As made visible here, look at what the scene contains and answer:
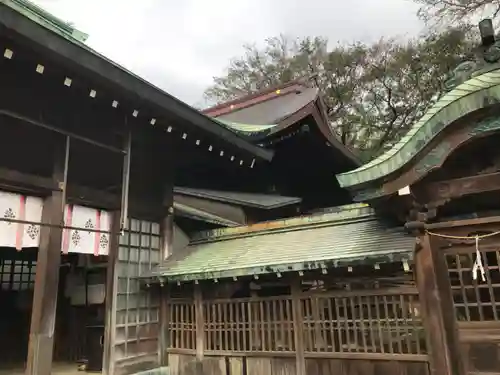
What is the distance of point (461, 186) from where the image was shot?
18.4ft

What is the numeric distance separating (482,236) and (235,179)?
699 cm

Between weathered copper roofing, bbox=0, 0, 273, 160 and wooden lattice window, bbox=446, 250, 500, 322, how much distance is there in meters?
4.18

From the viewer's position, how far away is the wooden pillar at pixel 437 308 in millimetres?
5461

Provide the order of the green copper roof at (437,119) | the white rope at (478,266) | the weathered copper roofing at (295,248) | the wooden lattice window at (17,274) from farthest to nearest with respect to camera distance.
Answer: the wooden lattice window at (17,274) → the weathered copper roofing at (295,248) → the white rope at (478,266) → the green copper roof at (437,119)

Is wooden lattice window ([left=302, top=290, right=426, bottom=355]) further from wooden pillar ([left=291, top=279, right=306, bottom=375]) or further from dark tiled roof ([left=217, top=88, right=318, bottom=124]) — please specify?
dark tiled roof ([left=217, top=88, right=318, bottom=124])

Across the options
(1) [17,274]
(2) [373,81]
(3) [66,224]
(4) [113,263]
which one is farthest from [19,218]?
(2) [373,81]

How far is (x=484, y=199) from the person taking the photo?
605cm

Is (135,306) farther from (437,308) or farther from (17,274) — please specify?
(17,274)

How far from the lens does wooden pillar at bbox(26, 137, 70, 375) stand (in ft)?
18.3

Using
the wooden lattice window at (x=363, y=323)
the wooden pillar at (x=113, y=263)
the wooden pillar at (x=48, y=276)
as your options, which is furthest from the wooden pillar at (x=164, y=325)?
the wooden lattice window at (x=363, y=323)

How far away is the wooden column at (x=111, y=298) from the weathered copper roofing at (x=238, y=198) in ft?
9.59

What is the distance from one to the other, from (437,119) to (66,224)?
530 cm

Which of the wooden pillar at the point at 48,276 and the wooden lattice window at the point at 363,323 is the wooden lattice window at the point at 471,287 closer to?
the wooden lattice window at the point at 363,323

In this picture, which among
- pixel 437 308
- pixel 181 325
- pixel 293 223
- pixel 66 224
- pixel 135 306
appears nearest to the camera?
pixel 437 308
